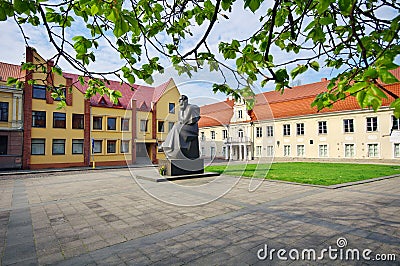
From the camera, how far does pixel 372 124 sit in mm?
27094

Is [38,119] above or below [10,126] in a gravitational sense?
A: above

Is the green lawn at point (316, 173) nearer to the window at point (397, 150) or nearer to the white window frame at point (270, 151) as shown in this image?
the window at point (397, 150)

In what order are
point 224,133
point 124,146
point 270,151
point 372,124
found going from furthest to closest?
1. point 224,133
2. point 270,151
3. point 124,146
4. point 372,124

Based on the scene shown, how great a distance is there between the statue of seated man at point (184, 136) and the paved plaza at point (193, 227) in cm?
463

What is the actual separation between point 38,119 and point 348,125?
32544 millimetres

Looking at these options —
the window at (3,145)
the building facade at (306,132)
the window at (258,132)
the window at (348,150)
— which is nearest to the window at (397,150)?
the building facade at (306,132)

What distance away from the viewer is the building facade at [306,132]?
26.4 meters

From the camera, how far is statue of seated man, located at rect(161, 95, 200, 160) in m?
13.2

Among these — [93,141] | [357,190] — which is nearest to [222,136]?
[93,141]

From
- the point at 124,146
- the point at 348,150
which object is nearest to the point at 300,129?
the point at 348,150

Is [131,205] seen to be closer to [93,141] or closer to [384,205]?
[384,205]

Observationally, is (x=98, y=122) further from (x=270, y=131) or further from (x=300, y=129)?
(x=300, y=129)

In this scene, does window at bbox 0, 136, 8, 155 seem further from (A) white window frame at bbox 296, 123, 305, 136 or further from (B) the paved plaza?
(A) white window frame at bbox 296, 123, 305, 136
